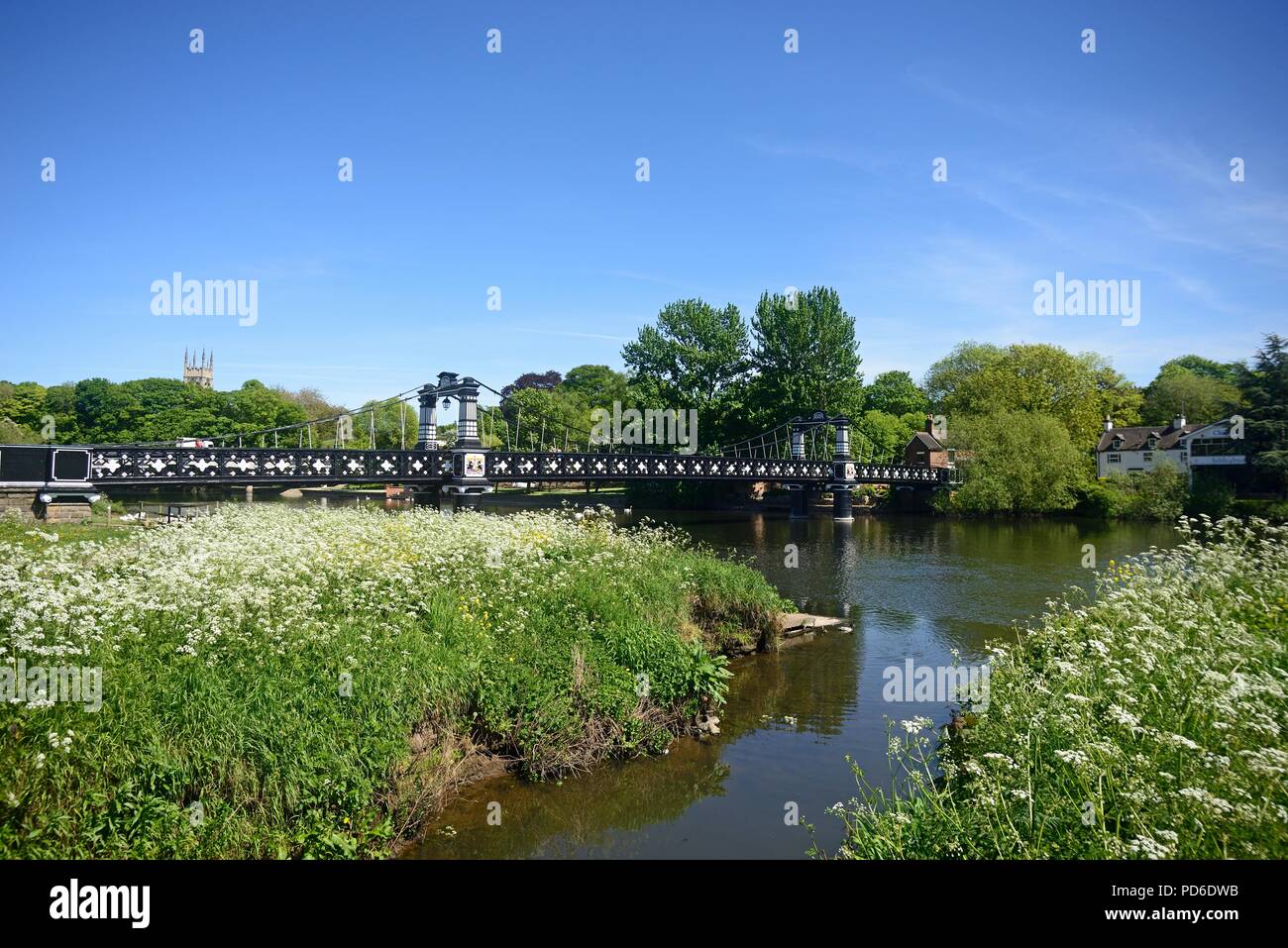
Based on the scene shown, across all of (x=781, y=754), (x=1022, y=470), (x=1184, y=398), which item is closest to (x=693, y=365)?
(x=1022, y=470)

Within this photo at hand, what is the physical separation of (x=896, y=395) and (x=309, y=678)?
81.9 meters

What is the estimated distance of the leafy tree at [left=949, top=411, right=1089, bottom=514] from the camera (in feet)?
173

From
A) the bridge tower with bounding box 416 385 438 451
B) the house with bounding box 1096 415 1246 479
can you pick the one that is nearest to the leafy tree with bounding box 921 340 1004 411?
the house with bounding box 1096 415 1246 479

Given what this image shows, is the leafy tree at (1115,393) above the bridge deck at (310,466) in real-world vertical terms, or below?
above

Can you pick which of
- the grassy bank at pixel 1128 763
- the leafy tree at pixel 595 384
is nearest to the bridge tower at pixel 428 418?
the grassy bank at pixel 1128 763

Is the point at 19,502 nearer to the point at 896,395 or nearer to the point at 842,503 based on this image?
the point at 842,503

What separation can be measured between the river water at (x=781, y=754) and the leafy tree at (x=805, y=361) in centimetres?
3903

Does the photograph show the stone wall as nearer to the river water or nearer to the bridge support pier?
the river water

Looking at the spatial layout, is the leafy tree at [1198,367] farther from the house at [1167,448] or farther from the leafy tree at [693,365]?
the leafy tree at [693,365]

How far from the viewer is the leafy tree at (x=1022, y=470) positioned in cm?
5272

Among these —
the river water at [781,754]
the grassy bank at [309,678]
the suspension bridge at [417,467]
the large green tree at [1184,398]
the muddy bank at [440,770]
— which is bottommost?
the river water at [781,754]

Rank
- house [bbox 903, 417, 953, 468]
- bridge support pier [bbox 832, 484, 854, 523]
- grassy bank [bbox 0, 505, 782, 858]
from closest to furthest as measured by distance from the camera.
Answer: grassy bank [bbox 0, 505, 782, 858] → bridge support pier [bbox 832, 484, 854, 523] → house [bbox 903, 417, 953, 468]

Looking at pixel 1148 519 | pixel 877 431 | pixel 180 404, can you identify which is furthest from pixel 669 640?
pixel 180 404

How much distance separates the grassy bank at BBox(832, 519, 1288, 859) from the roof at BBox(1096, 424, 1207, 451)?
62570 mm
